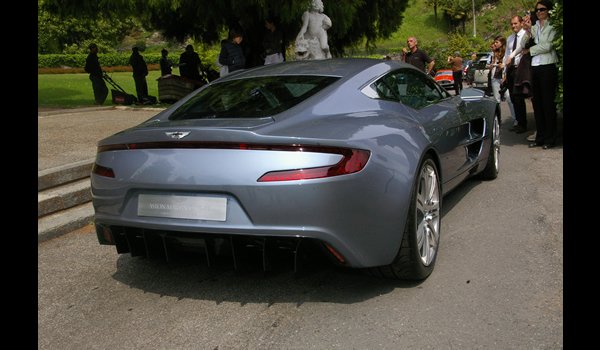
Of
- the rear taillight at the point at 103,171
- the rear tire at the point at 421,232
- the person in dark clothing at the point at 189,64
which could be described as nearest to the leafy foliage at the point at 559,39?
the rear tire at the point at 421,232

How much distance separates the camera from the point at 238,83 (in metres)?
3.90

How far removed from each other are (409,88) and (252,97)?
128cm

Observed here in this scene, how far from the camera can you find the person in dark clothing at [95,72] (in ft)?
52.2

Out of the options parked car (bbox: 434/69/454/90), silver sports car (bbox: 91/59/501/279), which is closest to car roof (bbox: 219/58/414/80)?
silver sports car (bbox: 91/59/501/279)

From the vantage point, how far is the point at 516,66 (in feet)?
28.3

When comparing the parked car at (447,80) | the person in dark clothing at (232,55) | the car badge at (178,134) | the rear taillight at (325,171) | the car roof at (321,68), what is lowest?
the rear taillight at (325,171)

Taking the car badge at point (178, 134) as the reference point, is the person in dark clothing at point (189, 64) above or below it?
above

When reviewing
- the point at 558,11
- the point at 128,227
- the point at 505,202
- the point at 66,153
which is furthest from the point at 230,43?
the point at 128,227

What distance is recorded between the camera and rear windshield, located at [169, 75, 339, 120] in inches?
126

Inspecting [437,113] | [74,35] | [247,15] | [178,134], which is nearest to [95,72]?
[247,15]

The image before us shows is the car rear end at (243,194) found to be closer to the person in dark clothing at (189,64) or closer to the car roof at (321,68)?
the car roof at (321,68)

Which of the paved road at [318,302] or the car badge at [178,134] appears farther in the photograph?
the car badge at [178,134]

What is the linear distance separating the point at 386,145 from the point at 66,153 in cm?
527
